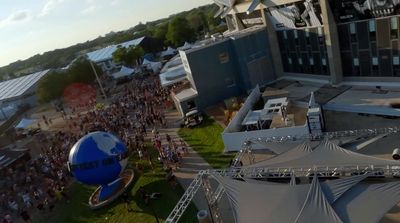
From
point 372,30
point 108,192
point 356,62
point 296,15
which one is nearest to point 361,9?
point 372,30

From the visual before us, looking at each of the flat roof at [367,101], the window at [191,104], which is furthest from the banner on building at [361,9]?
the window at [191,104]

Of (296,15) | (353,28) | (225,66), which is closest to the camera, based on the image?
(353,28)

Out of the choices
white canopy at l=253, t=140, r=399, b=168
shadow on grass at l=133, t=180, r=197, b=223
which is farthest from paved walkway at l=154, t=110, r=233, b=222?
white canopy at l=253, t=140, r=399, b=168

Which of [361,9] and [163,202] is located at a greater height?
[361,9]

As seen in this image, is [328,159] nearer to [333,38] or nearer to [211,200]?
[211,200]

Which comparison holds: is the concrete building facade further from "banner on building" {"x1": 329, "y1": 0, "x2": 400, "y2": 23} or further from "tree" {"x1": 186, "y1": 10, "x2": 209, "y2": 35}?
"tree" {"x1": 186, "y1": 10, "x2": 209, "y2": 35}

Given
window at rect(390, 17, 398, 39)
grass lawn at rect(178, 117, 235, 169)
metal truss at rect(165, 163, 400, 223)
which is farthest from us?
window at rect(390, 17, 398, 39)

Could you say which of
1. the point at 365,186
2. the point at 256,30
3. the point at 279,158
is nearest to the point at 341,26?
the point at 256,30
